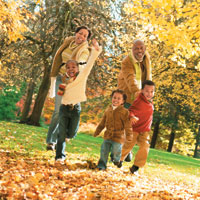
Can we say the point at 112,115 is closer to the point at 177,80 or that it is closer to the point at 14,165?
the point at 14,165

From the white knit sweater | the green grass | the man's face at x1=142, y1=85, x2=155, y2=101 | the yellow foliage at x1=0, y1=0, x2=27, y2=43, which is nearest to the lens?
the white knit sweater

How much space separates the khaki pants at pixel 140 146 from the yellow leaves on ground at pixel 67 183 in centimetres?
28

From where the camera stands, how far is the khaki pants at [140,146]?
4754 mm

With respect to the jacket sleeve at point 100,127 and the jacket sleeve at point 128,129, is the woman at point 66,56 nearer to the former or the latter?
the jacket sleeve at point 100,127

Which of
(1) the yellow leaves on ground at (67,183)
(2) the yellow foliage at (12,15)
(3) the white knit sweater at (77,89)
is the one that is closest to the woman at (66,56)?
(3) the white knit sweater at (77,89)

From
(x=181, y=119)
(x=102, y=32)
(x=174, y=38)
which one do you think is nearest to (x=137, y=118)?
(x=174, y=38)

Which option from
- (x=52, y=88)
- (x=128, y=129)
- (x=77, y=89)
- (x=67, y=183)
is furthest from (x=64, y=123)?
(x=67, y=183)

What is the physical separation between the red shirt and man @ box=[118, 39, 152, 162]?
0.56 ft

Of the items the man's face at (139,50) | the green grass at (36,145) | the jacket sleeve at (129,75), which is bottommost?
the green grass at (36,145)

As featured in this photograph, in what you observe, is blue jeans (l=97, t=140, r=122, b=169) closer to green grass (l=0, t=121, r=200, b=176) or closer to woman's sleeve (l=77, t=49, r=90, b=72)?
green grass (l=0, t=121, r=200, b=176)

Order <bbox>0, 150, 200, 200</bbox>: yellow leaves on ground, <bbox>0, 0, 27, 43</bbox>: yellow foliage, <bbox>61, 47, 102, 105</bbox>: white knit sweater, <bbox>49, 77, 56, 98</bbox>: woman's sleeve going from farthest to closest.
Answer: <bbox>0, 0, 27, 43</bbox>: yellow foliage
<bbox>49, 77, 56, 98</bbox>: woman's sleeve
<bbox>61, 47, 102, 105</bbox>: white knit sweater
<bbox>0, 150, 200, 200</bbox>: yellow leaves on ground

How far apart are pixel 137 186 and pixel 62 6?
999 cm

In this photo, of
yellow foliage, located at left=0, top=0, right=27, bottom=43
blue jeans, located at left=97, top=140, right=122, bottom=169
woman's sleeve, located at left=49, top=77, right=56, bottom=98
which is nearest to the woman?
woman's sleeve, located at left=49, top=77, right=56, bottom=98

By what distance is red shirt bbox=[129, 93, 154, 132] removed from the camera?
4.80 m
